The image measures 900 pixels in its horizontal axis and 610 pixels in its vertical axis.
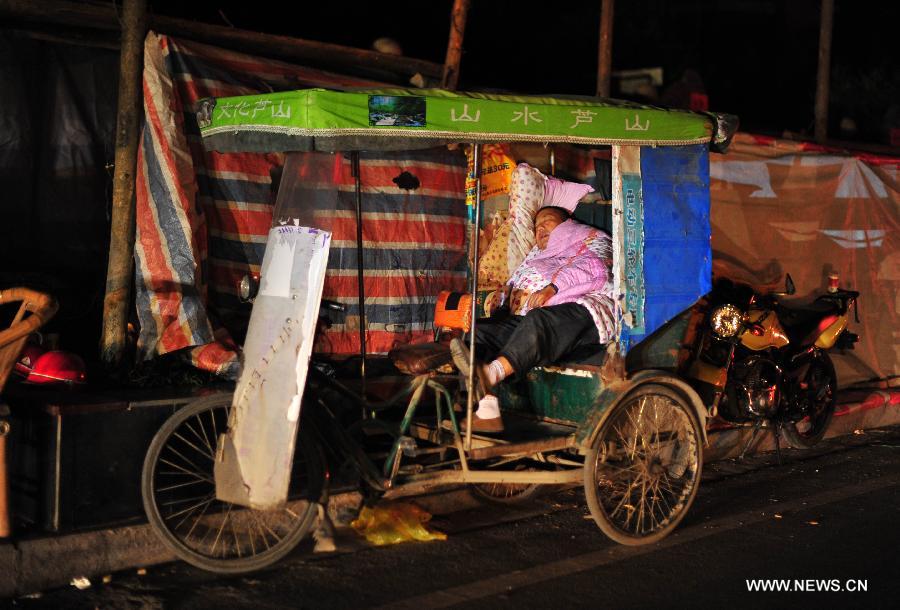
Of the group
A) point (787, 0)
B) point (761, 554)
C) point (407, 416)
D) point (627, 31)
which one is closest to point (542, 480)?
point (407, 416)

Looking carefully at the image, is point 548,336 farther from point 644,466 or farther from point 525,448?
point 644,466

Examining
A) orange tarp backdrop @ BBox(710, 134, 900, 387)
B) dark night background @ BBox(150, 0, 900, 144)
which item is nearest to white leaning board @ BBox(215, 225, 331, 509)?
orange tarp backdrop @ BBox(710, 134, 900, 387)

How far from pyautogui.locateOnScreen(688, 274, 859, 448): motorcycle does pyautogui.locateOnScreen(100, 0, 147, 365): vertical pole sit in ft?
12.7

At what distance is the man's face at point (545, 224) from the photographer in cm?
621

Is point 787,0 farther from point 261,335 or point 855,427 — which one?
point 261,335

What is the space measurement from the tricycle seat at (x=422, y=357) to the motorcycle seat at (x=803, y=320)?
3.53 meters

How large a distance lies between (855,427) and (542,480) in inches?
189

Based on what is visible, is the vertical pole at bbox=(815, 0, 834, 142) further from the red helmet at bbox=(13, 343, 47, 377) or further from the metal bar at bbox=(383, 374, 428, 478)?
the red helmet at bbox=(13, 343, 47, 377)

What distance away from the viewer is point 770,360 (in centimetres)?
706

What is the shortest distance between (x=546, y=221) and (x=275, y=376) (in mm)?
2523

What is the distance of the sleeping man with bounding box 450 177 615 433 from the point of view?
17.0 ft

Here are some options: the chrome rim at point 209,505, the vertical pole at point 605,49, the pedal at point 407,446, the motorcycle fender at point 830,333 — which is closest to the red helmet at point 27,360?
the chrome rim at point 209,505

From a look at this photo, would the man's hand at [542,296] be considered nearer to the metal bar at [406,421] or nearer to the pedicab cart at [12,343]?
the metal bar at [406,421]

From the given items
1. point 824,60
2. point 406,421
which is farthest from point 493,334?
point 824,60
